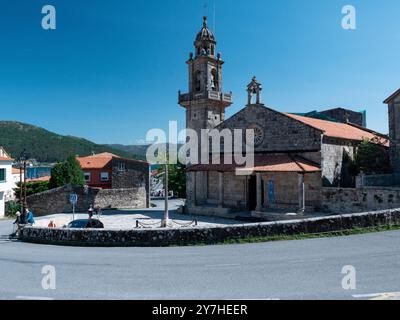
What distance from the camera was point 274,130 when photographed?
87.2 ft

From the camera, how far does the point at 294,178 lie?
2455 centimetres

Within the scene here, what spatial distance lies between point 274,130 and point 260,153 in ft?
7.29

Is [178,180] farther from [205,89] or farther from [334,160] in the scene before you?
[334,160]

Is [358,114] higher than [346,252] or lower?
higher

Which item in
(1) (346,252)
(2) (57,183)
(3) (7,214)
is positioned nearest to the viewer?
(1) (346,252)

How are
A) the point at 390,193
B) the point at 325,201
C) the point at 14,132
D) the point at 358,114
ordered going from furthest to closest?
the point at 14,132, the point at 358,114, the point at 325,201, the point at 390,193

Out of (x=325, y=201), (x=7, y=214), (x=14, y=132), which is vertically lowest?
(x=7, y=214)

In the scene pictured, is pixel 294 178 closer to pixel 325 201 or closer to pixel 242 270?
pixel 325 201

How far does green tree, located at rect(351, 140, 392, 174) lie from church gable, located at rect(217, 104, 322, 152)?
13.9 ft

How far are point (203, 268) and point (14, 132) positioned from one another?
219 m

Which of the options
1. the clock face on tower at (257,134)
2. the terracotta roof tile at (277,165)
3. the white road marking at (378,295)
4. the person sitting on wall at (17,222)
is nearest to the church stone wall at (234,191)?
the terracotta roof tile at (277,165)
